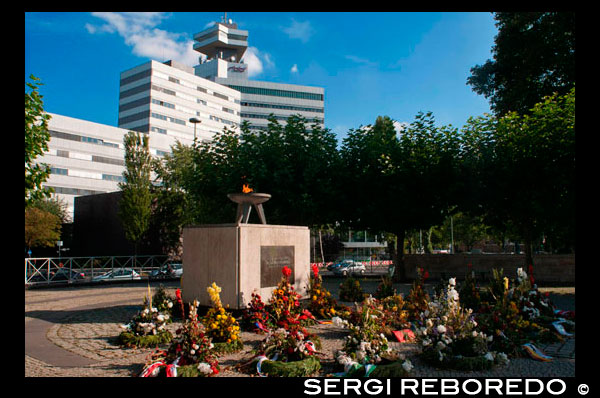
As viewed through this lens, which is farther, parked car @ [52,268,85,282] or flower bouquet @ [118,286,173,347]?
parked car @ [52,268,85,282]

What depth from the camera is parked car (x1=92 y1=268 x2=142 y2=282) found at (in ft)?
83.5

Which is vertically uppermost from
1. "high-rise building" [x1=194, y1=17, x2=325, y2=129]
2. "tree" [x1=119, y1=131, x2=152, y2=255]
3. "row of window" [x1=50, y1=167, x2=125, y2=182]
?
"high-rise building" [x1=194, y1=17, x2=325, y2=129]

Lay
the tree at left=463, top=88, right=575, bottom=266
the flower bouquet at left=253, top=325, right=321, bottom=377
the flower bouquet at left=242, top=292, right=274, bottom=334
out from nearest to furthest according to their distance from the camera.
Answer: the flower bouquet at left=253, top=325, right=321, bottom=377
the flower bouquet at left=242, top=292, right=274, bottom=334
the tree at left=463, top=88, right=575, bottom=266

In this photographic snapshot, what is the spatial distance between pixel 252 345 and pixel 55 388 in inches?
146

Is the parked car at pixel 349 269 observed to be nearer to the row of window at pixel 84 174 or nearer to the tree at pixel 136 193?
the tree at pixel 136 193

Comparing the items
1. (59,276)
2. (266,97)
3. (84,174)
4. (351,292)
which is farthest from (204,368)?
(266,97)

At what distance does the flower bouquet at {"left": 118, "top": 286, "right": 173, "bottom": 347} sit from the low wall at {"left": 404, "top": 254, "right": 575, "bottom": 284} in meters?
19.9

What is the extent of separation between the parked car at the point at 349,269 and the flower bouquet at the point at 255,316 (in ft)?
83.0

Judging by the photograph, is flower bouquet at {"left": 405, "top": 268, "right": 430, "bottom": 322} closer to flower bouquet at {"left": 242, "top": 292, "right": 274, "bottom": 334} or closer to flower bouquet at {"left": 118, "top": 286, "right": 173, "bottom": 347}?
flower bouquet at {"left": 242, "top": 292, "right": 274, "bottom": 334}

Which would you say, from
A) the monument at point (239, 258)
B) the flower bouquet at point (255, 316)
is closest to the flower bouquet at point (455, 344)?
the flower bouquet at point (255, 316)

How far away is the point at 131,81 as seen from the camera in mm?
88688

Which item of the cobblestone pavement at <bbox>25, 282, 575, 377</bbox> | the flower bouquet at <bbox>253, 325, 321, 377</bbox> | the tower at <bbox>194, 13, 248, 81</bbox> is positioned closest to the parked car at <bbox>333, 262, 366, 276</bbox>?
the cobblestone pavement at <bbox>25, 282, 575, 377</bbox>
